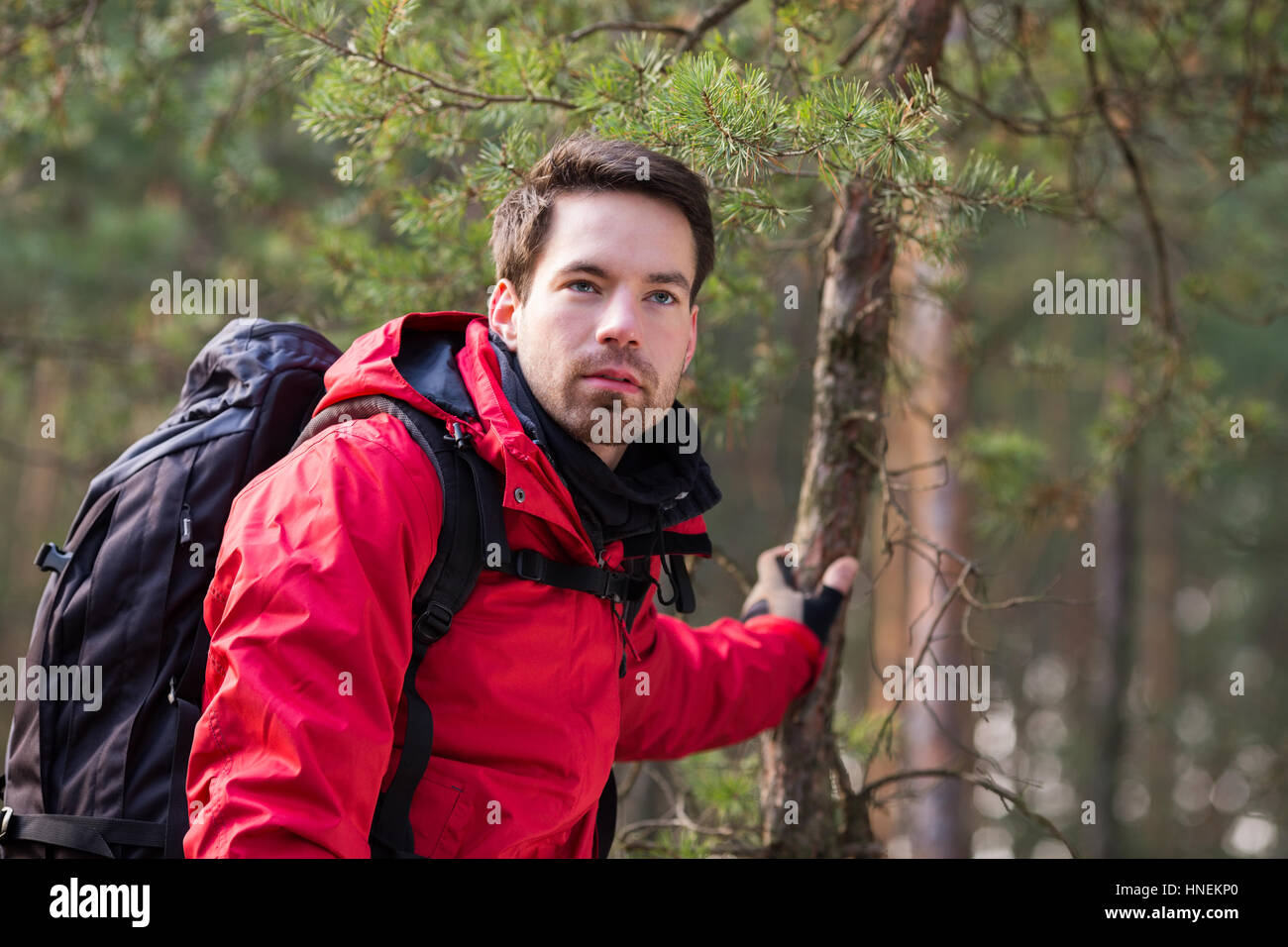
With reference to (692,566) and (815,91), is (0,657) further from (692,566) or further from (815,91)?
(815,91)

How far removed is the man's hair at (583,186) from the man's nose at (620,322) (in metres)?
0.22

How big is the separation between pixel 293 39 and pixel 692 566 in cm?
183

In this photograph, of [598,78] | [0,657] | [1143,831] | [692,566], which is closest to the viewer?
[598,78]

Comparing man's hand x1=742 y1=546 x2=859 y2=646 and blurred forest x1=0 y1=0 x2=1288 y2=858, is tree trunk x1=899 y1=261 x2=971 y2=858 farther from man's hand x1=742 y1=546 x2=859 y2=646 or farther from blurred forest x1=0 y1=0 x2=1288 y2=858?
man's hand x1=742 y1=546 x2=859 y2=646

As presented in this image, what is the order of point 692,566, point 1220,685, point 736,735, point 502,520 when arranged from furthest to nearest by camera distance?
point 1220,685
point 692,566
point 736,735
point 502,520

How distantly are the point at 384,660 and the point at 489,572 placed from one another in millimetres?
294

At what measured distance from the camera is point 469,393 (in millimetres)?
2139

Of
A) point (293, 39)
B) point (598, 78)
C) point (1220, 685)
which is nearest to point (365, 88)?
point (293, 39)

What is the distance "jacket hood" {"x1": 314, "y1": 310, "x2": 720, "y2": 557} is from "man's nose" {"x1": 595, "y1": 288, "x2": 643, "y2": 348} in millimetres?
230

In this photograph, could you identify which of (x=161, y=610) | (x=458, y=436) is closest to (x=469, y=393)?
(x=458, y=436)

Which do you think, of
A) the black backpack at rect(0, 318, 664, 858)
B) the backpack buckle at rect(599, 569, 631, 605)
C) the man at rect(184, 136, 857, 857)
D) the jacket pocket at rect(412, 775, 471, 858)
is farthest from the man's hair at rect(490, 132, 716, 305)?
the jacket pocket at rect(412, 775, 471, 858)

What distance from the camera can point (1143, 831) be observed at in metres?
17.0

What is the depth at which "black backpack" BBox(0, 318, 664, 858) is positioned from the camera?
1986mm

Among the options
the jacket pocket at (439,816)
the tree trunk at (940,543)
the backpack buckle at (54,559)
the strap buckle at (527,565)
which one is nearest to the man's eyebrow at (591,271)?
the strap buckle at (527,565)
